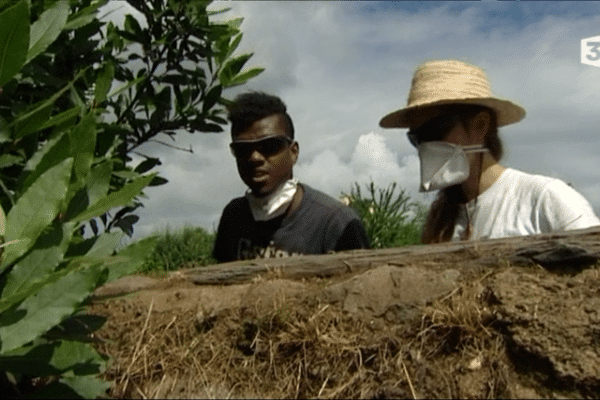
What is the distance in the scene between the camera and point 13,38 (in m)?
1.35

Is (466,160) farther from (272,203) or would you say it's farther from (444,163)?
(272,203)

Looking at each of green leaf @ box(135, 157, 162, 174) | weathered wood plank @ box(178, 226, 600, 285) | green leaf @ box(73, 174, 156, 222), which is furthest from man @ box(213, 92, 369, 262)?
green leaf @ box(73, 174, 156, 222)

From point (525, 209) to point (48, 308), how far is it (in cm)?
217

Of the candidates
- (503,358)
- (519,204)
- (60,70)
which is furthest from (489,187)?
(60,70)

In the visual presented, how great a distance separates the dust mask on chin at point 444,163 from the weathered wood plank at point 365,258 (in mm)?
1055

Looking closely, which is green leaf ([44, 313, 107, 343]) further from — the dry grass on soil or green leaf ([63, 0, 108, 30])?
green leaf ([63, 0, 108, 30])

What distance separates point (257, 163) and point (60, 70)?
1569 millimetres

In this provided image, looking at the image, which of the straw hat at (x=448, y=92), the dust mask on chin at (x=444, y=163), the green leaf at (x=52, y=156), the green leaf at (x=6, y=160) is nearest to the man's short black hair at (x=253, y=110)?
the straw hat at (x=448, y=92)

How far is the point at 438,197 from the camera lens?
3459 mm

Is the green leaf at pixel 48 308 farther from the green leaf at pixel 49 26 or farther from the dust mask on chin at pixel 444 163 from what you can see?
the dust mask on chin at pixel 444 163

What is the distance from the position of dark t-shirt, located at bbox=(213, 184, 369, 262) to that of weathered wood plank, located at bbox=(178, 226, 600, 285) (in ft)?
4.14

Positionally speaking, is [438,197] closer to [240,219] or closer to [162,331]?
[240,219]

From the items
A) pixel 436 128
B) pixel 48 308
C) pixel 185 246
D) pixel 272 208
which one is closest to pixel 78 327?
pixel 48 308

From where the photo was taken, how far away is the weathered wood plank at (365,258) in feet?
7.04
